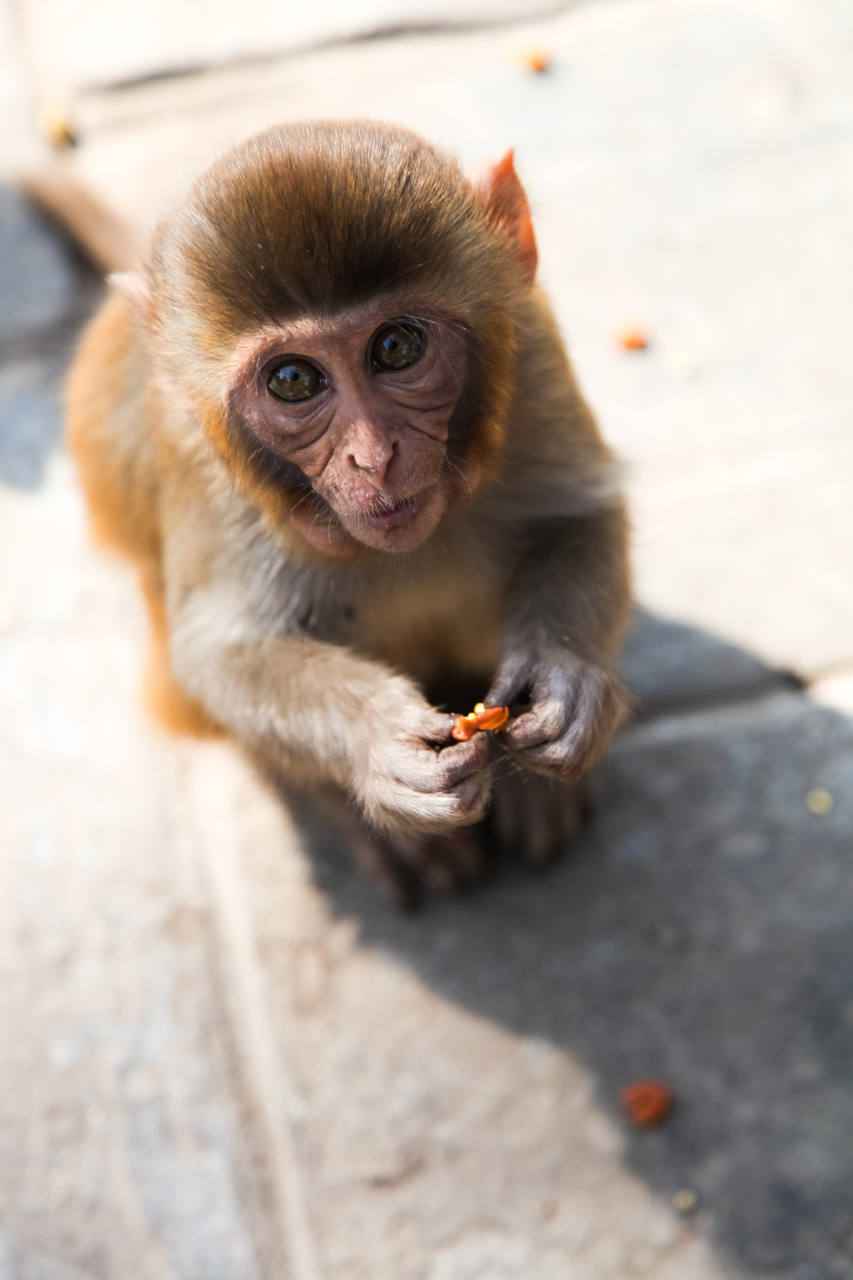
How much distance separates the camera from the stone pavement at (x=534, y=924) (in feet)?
9.56

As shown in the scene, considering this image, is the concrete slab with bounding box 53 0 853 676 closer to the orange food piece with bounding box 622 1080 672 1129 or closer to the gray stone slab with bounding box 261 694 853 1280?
the gray stone slab with bounding box 261 694 853 1280

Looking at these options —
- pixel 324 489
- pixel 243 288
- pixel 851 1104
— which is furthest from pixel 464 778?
pixel 851 1104

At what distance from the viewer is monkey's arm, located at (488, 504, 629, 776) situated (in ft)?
8.43

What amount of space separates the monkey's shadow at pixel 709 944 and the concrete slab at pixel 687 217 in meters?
0.35

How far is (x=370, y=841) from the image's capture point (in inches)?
130

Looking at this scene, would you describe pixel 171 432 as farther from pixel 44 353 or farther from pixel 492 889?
pixel 44 353

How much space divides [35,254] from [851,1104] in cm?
420

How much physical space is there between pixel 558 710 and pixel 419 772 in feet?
1.12

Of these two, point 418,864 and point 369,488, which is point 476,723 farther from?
point 418,864

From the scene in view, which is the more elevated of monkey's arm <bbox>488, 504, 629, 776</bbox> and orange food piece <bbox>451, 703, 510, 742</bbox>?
orange food piece <bbox>451, 703, 510, 742</bbox>

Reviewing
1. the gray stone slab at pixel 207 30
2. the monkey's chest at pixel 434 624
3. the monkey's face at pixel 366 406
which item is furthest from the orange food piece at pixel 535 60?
the monkey's face at pixel 366 406

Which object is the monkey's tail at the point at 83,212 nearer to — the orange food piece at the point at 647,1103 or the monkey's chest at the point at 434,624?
the monkey's chest at the point at 434,624

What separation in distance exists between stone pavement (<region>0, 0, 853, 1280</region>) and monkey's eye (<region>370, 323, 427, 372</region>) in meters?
0.89

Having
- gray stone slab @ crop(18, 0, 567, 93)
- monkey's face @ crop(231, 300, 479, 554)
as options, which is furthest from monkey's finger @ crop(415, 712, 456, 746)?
gray stone slab @ crop(18, 0, 567, 93)
